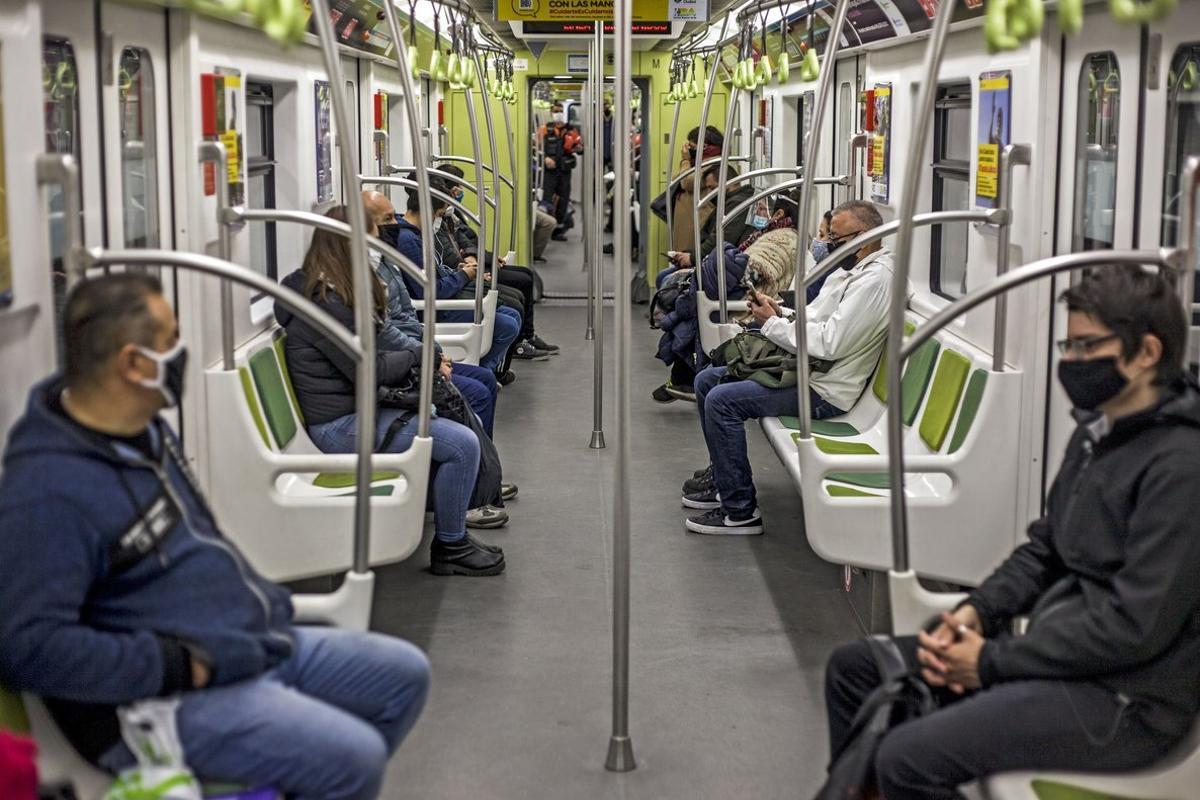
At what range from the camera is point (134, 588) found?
8.21 feet

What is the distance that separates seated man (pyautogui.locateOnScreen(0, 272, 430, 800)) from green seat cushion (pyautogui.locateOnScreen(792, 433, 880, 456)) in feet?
9.67

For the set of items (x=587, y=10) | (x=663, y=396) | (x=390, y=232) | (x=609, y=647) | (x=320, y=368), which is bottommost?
(x=609, y=647)

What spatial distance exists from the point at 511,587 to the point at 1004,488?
179 centimetres

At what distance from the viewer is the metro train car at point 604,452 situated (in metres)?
2.53

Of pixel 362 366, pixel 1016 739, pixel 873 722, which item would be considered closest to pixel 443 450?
pixel 362 366

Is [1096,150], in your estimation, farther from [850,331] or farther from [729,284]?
[729,284]

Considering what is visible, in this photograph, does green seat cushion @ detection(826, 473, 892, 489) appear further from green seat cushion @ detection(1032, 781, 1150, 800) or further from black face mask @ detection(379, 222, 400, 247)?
black face mask @ detection(379, 222, 400, 247)

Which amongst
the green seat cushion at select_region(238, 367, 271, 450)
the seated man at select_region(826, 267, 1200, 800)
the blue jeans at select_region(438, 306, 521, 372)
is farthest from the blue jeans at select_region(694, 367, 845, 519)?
the seated man at select_region(826, 267, 1200, 800)

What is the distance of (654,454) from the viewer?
7621 millimetres

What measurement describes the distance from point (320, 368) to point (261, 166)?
133 centimetres

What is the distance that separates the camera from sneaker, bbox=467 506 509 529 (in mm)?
6172

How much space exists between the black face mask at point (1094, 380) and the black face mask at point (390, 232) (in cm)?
468

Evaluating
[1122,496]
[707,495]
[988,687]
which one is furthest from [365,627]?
[707,495]

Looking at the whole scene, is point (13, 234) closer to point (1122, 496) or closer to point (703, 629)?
point (1122, 496)
